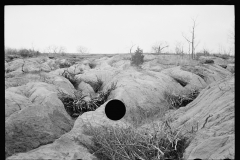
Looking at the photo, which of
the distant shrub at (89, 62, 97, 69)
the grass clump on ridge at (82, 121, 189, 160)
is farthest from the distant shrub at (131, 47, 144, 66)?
the grass clump on ridge at (82, 121, 189, 160)

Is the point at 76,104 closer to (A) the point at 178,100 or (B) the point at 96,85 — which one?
(A) the point at 178,100

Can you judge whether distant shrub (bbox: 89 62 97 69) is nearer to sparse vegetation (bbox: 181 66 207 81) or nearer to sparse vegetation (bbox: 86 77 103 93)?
sparse vegetation (bbox: 86 77 103 93)

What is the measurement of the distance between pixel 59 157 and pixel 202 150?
218 cm

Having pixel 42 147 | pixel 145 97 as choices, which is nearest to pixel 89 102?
pixel 145 97

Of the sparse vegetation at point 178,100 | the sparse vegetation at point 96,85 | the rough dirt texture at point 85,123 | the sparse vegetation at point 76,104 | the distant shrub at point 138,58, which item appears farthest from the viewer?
the distant shrub at point 138,58

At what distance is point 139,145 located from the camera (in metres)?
3.42

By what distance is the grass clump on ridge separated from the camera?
11.4ft

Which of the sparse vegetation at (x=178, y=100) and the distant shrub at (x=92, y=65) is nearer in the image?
the sparse vegetation at (x=178, y=100)

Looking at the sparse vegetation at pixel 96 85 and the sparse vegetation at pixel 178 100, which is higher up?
the sparse vegetation at pixel 96 85

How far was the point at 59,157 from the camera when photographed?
10.9 feet

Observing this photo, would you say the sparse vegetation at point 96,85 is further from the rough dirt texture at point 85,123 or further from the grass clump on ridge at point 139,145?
the grass clump on ridge at point 139,145

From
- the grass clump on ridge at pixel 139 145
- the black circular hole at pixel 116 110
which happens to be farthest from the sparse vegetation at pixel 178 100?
the black circular hole at pixel 116 110

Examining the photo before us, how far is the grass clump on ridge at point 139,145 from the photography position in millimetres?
3469
